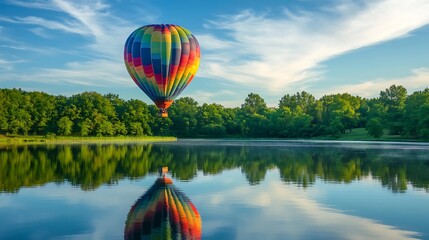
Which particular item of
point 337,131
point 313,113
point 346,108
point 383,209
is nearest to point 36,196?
point 383,209

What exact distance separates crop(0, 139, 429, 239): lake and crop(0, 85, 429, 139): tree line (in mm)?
67516

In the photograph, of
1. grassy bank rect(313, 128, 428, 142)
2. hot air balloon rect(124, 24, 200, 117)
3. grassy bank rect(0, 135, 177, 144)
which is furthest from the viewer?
grassy bank rect(313, 128, 428, 142)

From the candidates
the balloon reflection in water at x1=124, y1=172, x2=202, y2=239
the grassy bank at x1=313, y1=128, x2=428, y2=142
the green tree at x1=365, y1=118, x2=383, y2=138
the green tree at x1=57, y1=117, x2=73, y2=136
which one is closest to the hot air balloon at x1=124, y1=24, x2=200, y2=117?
the balloon reflection in water at x1=124, y1=172, x2=202, y2=239

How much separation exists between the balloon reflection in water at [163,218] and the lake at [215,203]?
4 cm

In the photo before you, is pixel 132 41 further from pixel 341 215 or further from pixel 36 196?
pixel 341 215

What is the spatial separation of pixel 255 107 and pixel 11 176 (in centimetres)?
15154

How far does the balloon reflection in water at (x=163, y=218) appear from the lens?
14.0 m

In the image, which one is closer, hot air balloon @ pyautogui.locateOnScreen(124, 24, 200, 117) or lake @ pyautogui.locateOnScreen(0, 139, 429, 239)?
lake @ pyautogui.locateOnScreen(0, 139, 429, 239)

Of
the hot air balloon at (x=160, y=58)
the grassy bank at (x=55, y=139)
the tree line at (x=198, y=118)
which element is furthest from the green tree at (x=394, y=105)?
the hot air balloon at (x=160, y=58)

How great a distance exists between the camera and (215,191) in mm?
23578

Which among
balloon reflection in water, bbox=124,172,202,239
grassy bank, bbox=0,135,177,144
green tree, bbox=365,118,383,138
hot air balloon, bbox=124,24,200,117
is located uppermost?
hot air balloon, bbox=124,24,200,117

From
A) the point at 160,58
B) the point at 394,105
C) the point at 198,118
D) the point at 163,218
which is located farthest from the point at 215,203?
the point at 198,118

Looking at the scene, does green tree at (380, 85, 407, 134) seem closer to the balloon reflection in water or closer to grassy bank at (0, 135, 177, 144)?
grassy bank at (0, 135, 177, 144)

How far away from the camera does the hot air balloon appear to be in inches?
1745
